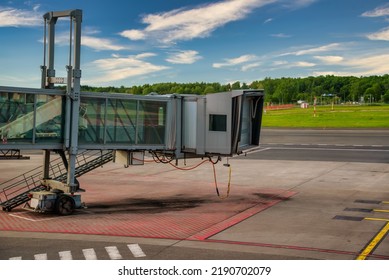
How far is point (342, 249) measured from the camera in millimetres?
19000

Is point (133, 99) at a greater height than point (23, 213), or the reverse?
point (133, 99)

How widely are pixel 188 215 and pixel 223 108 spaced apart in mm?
7244

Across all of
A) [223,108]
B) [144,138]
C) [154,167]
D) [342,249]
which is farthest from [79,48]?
[154,167]

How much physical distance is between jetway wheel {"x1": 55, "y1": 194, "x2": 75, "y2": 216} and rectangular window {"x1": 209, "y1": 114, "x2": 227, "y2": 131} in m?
9.46

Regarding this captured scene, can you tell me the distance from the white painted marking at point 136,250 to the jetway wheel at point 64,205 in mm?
7961

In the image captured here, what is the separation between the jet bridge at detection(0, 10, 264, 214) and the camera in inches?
988

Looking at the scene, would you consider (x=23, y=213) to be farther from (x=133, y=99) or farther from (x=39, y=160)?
(x=39, y=160)

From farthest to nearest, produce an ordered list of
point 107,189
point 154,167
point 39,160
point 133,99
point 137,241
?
point 39,160, point 154,167, point 107,189, point 133,99, point 137,241

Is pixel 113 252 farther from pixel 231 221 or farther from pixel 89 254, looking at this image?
pixel 231 221

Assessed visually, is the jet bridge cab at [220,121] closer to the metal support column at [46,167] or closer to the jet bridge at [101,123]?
the jet bridge at [101,123]

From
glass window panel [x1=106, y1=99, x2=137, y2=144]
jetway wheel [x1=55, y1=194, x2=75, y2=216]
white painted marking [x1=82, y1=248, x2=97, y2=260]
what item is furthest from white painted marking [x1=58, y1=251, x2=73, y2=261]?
glass window panel [x1=106, y1=99, x2=137, y2=144]

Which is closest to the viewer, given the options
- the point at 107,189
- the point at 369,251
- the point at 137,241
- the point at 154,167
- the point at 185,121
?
the point at 369,251

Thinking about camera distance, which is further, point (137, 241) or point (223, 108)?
point (223, 108)

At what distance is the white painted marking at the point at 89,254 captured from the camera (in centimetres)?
1779
